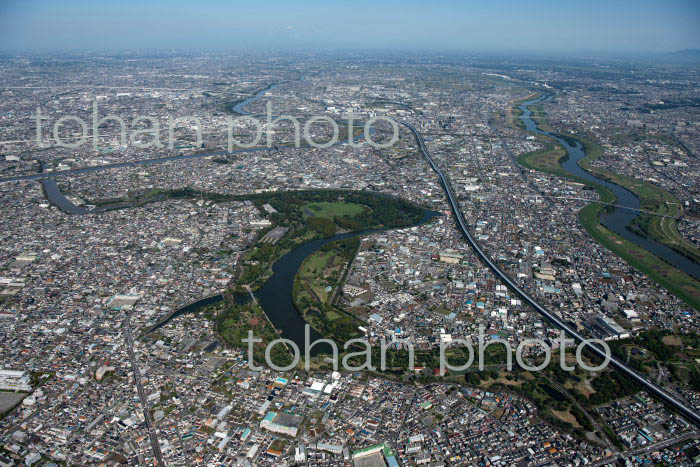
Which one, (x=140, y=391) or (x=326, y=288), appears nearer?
(x=140, y=391)

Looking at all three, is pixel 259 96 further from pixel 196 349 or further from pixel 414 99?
pixel 196 349

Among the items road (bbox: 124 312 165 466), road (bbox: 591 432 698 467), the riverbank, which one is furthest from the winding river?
road (bbox: 124 312 165 466)

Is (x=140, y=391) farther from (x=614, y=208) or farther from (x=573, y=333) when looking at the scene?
(x=614, y=208)

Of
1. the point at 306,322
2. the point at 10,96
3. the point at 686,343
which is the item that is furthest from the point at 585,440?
the point at 10,96

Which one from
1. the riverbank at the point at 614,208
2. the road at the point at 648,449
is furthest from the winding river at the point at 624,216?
the road at the point at 648,449

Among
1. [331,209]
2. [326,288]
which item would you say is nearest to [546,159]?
[331,209]

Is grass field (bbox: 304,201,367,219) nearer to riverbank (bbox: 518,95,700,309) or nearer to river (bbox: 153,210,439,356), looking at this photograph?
river (bbox: 153,210,439,356)
